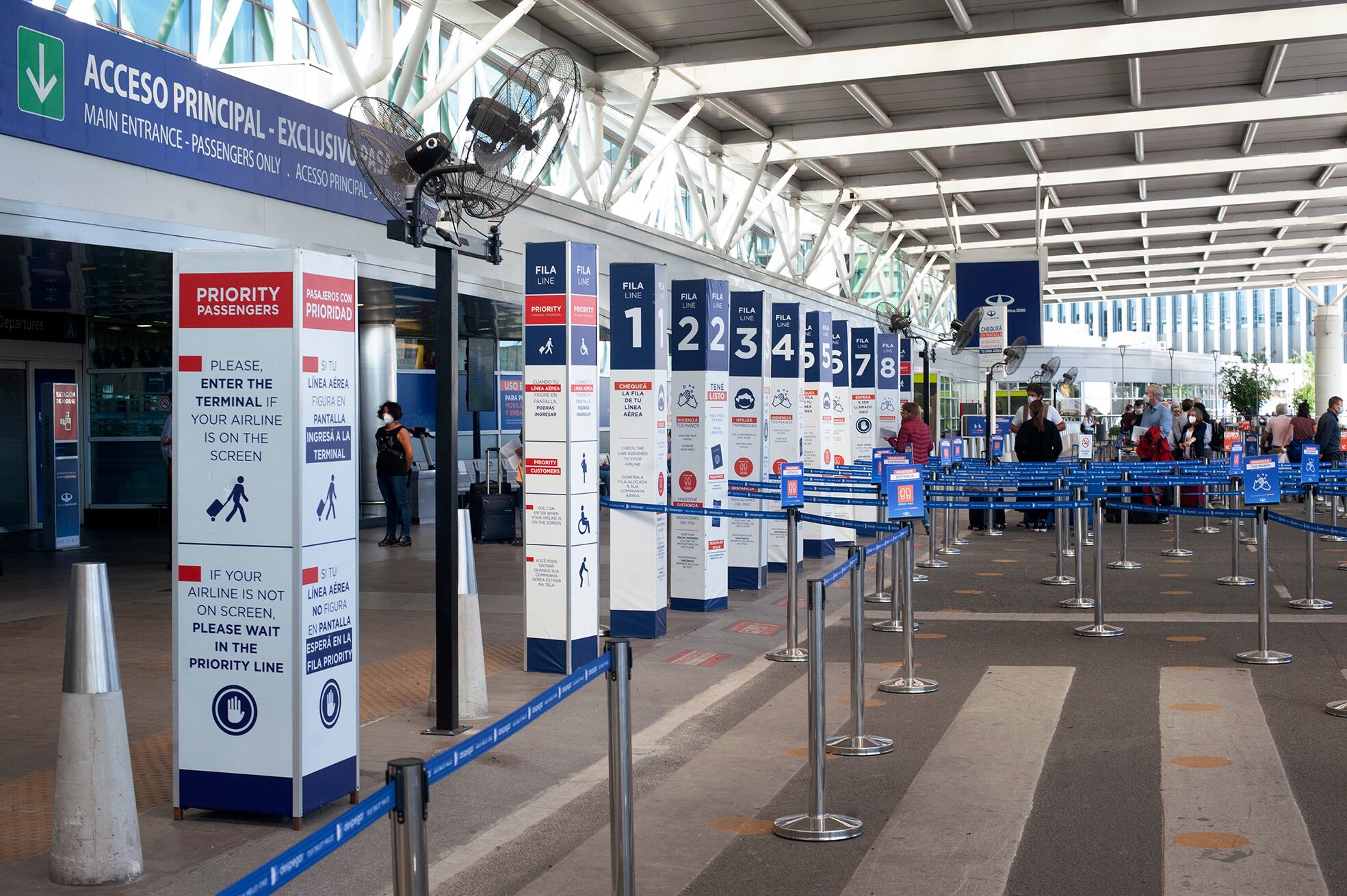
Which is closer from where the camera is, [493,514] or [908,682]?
[908,682]

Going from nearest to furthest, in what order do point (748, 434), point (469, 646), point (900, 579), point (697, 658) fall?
1. point (469, 646)
2. point (697, 658)
3. point (900, 579)
4. point (748, 434)

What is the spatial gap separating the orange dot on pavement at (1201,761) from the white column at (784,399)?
27.4ft

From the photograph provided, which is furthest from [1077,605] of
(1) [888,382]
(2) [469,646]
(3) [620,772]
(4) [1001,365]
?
(4) [1001,365]

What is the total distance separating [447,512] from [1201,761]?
4017 mm

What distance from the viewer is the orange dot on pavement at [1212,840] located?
16.3 ft

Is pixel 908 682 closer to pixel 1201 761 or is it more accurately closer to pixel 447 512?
pixel 1201 761

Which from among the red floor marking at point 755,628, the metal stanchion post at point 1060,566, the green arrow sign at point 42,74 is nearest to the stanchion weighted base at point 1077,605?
the metal stanchion post at point 1060,566

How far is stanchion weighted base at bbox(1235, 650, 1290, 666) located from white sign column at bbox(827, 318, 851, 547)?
811cm

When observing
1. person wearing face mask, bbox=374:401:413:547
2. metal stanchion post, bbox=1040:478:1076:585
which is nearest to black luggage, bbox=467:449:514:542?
person wearing face mask, bbox=374:401:413:547

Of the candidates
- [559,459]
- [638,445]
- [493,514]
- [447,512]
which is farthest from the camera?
[493,514]

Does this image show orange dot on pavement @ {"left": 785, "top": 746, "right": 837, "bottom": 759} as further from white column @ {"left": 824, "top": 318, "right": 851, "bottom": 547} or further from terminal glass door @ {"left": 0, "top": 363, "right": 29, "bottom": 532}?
terminal glass door @ {"left": 0, "top": 363, "right": 29, "bottom": 532}

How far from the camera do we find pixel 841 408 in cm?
1786

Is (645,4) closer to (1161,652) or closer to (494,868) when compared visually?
(1161,652)

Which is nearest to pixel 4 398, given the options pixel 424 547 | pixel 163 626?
pixel 424 547
